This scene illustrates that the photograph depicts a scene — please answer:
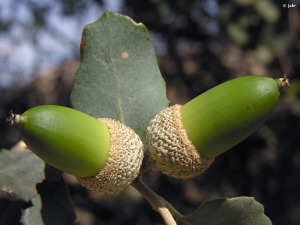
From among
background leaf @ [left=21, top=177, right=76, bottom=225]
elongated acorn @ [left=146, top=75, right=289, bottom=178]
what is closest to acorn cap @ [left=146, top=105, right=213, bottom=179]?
elongated acorn @ [left=146, top=75, right=289, bottom=178]

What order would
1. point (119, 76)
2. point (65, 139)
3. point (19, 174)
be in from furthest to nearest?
point (19, 174), point (119, 76), point (65, 139)

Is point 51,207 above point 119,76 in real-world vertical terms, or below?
below

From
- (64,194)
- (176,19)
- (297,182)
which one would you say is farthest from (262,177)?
(64,194)

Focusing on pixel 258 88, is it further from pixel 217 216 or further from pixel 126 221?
pixel 126 221

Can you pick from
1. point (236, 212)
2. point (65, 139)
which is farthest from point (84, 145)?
point (236, 212)

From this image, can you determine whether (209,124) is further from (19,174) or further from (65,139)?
(19,174)

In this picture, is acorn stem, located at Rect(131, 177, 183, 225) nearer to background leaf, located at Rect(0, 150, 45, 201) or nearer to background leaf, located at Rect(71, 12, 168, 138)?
background leaf, located at Rect(71, 12, 168, 138)

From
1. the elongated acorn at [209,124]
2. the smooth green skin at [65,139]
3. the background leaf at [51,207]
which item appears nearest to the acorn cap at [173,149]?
the elongated acorn at [209,124]
